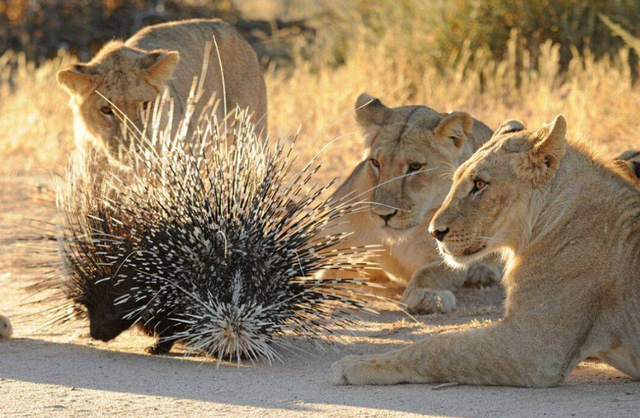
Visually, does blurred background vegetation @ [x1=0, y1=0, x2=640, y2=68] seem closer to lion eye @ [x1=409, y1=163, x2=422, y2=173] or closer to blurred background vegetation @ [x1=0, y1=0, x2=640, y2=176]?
blurred background vegetation @ [x1=0, y1=0, x2=640, y2=176]

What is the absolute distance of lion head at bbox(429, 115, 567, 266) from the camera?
490 centimetres

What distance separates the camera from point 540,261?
191 inches

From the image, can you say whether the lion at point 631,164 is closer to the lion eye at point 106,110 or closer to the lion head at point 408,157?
the lion head at point 408,157

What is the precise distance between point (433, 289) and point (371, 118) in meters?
1.19

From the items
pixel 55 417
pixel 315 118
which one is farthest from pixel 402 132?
pixel 315 118

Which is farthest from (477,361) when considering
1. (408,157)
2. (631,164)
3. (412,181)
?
(408,157)

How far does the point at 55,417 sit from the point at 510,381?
6.51ft

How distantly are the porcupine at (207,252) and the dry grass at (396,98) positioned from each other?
510 centimetres

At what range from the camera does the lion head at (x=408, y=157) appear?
21.2ft

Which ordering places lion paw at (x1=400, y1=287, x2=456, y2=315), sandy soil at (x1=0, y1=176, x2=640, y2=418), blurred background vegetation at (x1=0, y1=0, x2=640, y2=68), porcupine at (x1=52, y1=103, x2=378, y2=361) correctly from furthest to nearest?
blurred background vegetation at (x1=0, y1=0, x2=640, y2=68) → lion paw at (x1=400, y1=287, x2=456, y2=315) → porcupine at (x1=52, y1=103, x2=378, y2=361) → sandy soil at (x1=0, y1=176, x2=640, y2=418)

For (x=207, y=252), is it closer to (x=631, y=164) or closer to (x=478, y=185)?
(x=478, y=185)

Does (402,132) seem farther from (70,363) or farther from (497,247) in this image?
(70,363)

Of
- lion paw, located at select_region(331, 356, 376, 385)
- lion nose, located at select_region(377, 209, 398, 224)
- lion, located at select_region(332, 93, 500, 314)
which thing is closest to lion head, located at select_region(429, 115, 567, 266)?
lion paw, located at select_region(331, 356, 376, 385)

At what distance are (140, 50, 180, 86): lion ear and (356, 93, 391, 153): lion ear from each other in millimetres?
1615
